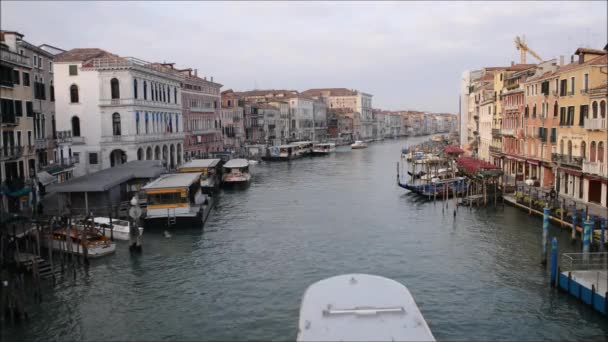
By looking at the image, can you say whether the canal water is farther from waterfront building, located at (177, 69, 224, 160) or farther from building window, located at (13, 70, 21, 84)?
waterfront building, located at (177, 69, 224, 160)

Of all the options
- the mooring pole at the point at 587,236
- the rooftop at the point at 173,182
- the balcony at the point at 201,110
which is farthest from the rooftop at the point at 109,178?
the balcony at the point at 201,110

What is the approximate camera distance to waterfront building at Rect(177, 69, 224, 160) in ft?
164

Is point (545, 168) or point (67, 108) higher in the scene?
point (67, 108)

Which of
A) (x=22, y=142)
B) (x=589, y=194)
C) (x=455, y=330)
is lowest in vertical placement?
(x=455, y=330)

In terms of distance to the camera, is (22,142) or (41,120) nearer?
(22,142)

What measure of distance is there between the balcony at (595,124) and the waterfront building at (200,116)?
31.5 meters

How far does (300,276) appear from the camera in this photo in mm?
16828

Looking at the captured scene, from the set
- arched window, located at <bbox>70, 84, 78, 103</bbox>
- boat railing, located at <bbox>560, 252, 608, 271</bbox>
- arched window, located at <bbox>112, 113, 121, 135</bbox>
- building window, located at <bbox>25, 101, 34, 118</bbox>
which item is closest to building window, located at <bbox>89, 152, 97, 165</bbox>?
arched window, located at <bbox>112, 113, 121, 135</bbox>

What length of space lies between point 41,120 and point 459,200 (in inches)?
858

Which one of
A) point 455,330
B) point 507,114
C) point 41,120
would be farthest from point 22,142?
point 507,114

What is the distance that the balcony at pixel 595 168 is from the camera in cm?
2181

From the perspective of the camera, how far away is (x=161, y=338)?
1241 cm

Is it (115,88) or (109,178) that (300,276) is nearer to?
(109,178)

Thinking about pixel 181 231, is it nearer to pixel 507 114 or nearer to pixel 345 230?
pixel 345 230
